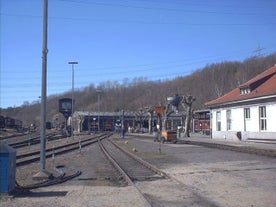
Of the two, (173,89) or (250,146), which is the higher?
(173,89)

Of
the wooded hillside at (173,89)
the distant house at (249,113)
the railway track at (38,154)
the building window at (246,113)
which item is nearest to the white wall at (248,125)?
the distant house at (249,113)

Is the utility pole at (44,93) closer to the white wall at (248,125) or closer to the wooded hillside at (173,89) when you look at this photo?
the white wall at (248,125)

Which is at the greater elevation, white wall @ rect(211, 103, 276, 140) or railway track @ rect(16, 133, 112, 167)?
white wall @ rect(211, 103, 276, 140)

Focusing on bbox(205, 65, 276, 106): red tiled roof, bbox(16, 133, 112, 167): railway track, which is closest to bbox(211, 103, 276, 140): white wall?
bbox(205, 65, 276, 106): red tiled roof

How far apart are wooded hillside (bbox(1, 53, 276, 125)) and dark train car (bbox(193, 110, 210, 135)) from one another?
881cm

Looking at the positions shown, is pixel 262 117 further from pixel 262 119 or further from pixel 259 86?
pixel 259 86

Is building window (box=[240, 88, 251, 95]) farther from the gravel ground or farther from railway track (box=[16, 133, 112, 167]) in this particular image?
the gravel ground

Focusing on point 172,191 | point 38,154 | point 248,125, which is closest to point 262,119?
point 248,125

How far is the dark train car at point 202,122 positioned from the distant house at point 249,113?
23558 millimetres

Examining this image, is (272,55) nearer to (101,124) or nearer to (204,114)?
(204,114)

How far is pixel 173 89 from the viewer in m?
153

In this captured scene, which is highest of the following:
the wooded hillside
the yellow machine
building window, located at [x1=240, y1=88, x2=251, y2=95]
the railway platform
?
the wooded hillside

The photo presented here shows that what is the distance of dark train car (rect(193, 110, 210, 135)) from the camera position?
8407 cm

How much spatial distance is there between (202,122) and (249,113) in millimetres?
43601
